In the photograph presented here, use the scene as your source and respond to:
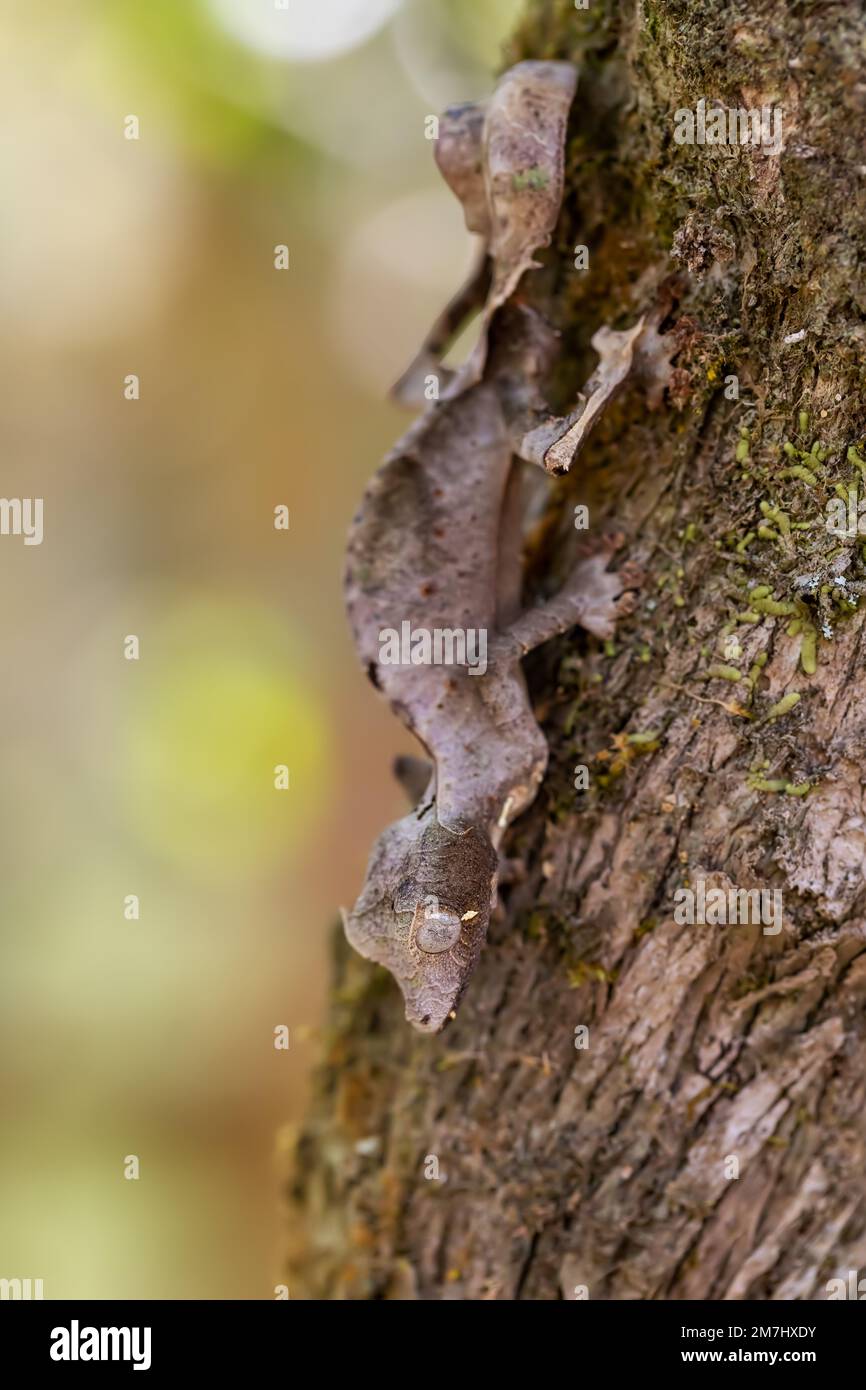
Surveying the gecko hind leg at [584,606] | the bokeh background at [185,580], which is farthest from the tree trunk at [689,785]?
the bokeh background at [185,580]

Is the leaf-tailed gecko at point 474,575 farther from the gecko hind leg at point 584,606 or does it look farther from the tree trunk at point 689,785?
the tree trunk at point 689,785

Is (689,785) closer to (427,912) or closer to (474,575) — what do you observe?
(427,912)

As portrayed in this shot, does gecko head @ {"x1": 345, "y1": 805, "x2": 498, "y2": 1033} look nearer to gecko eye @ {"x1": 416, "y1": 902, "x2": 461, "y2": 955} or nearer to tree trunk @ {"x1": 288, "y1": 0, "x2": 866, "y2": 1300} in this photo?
gecko eye @ {"x1": 416, "y1": 902, "x2": 461, "y2": 955}

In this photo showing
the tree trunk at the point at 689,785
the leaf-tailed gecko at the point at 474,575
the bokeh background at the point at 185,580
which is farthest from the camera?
the bokeh background at the point at 185,580

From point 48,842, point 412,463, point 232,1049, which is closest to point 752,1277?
point 412,463

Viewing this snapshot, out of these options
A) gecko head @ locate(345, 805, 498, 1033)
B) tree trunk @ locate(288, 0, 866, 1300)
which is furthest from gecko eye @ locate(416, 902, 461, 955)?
tree trunk @ locate(288, 0, 866, 1300)

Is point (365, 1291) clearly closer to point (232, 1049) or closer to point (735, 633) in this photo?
point (735, 633)
